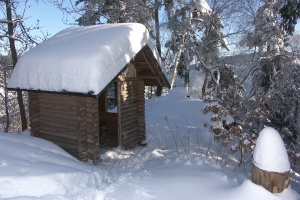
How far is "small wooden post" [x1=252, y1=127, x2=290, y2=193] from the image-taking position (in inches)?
162

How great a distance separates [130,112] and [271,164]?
6.83m

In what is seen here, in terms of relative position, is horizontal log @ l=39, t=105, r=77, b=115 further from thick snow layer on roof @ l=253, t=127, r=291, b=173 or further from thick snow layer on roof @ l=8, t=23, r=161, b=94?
thick snow layer on roof @ l=253, t=127, r=291, b=173

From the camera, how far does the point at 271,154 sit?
416cm

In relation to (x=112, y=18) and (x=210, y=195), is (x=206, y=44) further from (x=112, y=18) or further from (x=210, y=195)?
(x=210, y=195)

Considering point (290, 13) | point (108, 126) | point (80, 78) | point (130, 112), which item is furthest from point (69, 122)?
point (290, 13)

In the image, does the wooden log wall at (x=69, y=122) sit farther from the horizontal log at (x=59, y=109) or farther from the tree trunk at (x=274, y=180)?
the tree trunk at (x=274, y=180)

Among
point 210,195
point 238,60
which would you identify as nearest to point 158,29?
point 238,60

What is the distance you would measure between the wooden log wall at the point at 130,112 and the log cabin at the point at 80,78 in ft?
0.12

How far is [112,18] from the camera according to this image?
17.9 metres

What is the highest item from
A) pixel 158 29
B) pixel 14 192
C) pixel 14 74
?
pixel 158 29

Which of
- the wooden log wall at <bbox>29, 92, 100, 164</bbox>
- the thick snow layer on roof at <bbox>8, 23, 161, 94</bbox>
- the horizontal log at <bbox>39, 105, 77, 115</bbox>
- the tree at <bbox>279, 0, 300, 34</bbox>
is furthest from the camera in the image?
the tree at <bbox>279, 0, 300, 34</bbox>

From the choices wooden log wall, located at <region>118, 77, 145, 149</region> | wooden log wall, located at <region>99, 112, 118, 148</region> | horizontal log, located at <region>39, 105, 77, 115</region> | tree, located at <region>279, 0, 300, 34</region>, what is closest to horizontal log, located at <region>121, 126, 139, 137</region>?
wooden log wall, located at <region>118, 77, 145, 149</region>

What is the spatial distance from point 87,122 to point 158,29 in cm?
1406

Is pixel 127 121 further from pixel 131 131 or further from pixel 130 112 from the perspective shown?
pixel 131 131
